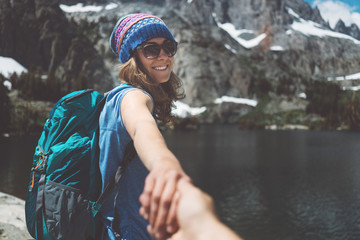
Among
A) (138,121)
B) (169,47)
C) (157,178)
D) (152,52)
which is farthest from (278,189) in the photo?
(157,178)

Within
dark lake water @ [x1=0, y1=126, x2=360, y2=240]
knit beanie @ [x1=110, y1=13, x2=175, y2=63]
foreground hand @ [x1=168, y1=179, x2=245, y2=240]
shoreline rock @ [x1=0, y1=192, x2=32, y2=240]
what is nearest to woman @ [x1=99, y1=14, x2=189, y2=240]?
knit beanie @ [x1=110, y1=13, x2=175, y2=63]

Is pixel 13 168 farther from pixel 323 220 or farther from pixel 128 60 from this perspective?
pixel 128 60

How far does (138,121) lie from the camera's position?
2.01m

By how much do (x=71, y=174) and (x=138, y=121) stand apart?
3.04ft

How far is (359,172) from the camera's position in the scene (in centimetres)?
4172

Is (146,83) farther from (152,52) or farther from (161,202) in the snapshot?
(161,202)

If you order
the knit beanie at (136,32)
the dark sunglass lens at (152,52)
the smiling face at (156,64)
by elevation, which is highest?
the knit beanie at (136,32)

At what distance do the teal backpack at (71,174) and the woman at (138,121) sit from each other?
0.09m

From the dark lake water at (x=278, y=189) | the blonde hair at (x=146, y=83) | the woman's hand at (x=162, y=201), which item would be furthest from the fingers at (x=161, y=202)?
the dark lake water at (x=278, y=189)

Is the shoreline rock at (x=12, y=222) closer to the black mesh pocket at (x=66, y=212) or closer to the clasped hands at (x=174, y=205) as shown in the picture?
the black mesh pocket at (x=66, y=212)

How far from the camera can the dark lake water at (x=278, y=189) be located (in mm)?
24297

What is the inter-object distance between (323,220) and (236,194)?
873cm

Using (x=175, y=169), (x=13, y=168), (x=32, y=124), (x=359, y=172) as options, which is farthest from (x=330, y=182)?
(x=32, y=124)

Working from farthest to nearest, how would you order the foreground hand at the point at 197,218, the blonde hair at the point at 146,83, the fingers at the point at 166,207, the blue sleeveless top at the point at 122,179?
the blonde hair at the point at 146,83, the blue sleeveless top at the point at 122,179, the fingers at the point at 166,207, the foreground hand at the point at 197,218
